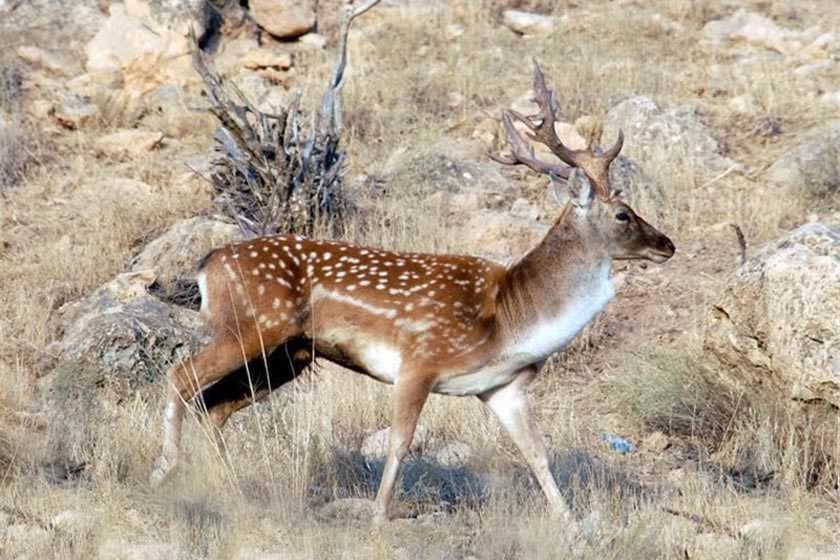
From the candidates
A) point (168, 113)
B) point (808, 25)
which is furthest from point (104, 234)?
point (808, 25)

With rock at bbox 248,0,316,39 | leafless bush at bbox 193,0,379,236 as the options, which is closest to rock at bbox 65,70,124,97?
rock at bbox 248,0,316,39

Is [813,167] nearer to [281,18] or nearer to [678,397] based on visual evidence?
[678,397]

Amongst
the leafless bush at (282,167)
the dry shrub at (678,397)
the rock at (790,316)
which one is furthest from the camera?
the leafless bush at (282,167)

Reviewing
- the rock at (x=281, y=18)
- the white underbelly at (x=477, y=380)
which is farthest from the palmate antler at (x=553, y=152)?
the rock at (x=281, y=18)

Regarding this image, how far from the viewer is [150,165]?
1481 centimetres

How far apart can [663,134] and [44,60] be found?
6.82m

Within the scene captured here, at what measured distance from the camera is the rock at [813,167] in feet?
45.7

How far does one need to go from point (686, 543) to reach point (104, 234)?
755cm

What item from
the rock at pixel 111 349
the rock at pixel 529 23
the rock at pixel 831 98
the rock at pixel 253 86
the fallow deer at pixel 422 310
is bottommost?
the rock at pixel 111 349

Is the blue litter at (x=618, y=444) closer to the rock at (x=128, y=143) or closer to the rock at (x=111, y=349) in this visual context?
the rock at (x=111, y=349)

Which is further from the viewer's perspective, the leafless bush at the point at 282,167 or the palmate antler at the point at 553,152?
the leafless bush at the point at 282,167

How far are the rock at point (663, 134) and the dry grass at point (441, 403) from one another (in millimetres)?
164

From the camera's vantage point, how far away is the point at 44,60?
16.9m

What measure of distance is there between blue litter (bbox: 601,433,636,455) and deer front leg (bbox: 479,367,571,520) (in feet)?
7.10
